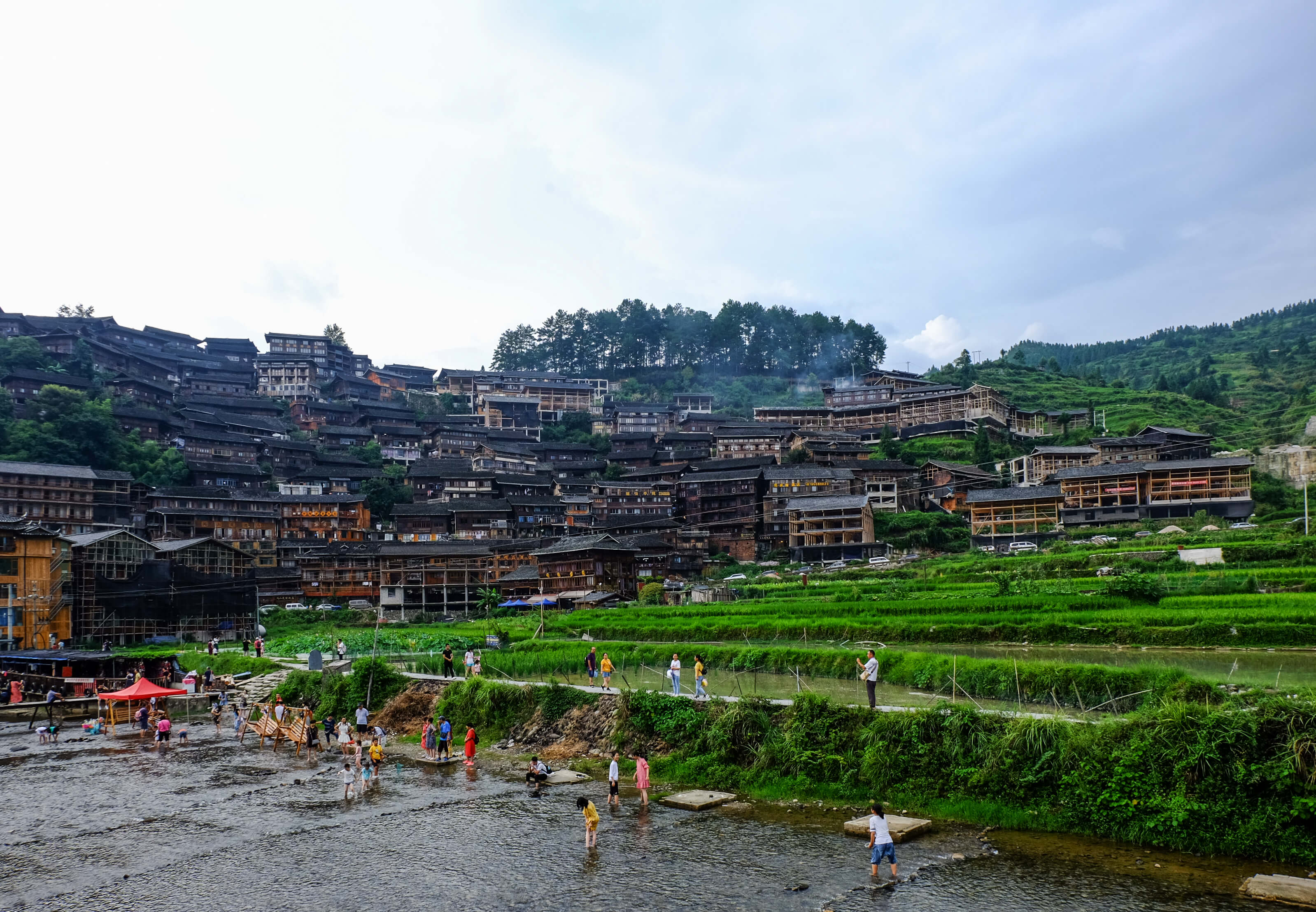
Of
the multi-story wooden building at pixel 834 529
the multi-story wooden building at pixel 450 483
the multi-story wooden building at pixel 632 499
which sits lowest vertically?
the multi-story wooden building at pixel 834 529

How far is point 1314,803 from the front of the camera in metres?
14.5

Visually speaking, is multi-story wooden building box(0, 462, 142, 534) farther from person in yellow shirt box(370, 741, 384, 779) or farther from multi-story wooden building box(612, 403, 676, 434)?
multi-story wooden building box(612, 403, 676, 434)

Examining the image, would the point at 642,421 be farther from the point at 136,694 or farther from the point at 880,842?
the point at 880,842

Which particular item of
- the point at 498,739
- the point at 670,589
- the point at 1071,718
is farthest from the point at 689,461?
the point at 1071,718

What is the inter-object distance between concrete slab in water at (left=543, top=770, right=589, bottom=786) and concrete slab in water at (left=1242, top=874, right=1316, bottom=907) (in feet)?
50.8

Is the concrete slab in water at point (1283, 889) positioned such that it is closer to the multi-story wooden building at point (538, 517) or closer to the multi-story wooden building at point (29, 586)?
the multi-story wooden building at point (29, 586)

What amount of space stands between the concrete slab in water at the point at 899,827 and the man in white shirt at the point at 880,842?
5.86 ft

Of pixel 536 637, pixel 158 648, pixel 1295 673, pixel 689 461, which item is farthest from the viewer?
pixel 689 461

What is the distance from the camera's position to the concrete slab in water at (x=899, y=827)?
56.6 ft

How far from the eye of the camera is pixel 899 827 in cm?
1753

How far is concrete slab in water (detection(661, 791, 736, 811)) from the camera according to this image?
805 inches

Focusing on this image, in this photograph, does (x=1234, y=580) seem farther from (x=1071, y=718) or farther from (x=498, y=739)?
(x=498, y=739)

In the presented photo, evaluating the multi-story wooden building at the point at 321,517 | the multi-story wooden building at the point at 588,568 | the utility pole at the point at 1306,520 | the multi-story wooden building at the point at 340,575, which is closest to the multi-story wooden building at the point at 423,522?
the multi-story wooden building at the point at 321,517

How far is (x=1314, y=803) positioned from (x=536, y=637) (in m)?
37.3
